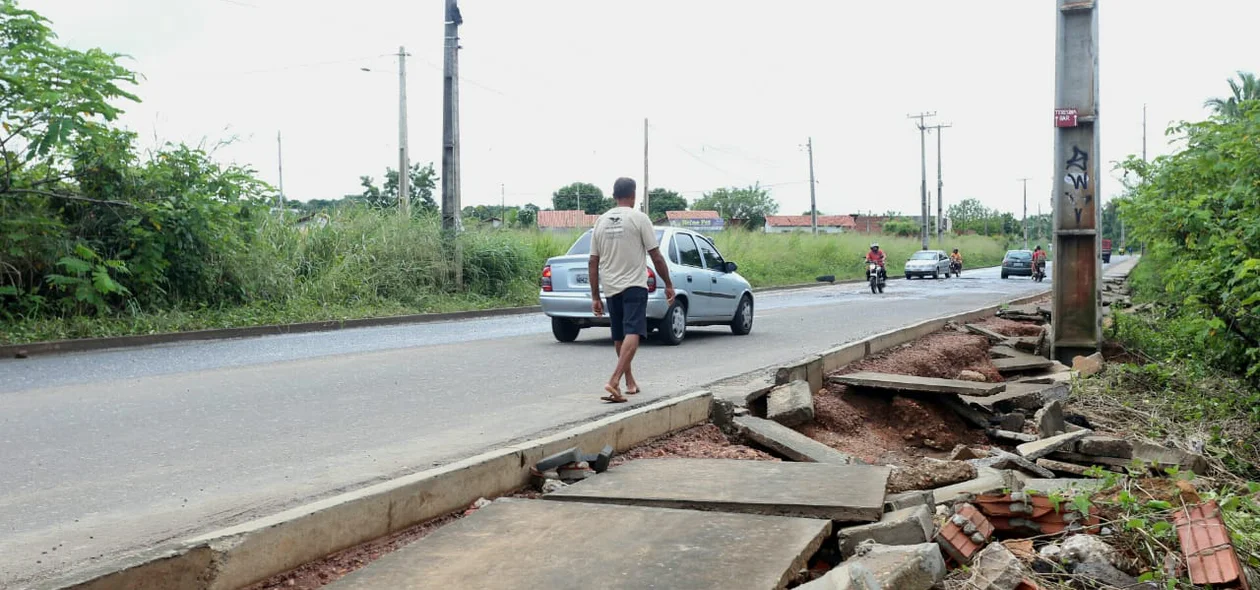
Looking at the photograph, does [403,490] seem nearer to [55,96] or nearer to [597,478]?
[597,478]

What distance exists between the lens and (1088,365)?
32.8ft

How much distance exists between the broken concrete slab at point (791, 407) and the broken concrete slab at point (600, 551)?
290 centimetres

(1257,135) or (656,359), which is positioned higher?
(1257,135)

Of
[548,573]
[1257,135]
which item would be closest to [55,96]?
[548,573]

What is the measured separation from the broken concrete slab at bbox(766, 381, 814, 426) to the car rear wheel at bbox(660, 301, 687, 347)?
5272 mm

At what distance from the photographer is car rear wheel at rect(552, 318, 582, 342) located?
43.3 feet

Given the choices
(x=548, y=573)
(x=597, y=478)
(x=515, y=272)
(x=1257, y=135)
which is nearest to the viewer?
(x=548, y=573)

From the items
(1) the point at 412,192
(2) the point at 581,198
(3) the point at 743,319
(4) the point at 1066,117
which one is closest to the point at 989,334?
(3) the point at 743,319

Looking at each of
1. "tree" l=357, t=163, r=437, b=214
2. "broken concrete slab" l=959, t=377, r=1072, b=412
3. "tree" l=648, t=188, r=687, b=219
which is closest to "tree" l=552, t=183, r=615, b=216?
"tree" l=648, t=188, r=687, b=219

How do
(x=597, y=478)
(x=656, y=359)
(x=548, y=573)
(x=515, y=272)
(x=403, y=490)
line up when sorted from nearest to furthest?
(x=548, y=573)
(x=403, y=490)
(x=597, y=478)
(x=656, y=359)
(x=515, y=272)

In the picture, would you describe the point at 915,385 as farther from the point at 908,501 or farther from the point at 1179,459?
the point at 908,501

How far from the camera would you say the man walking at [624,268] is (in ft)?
24.0

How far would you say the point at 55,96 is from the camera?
1322 cm

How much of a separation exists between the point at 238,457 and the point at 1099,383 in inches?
291
